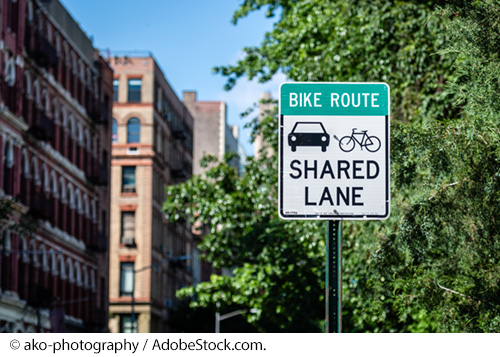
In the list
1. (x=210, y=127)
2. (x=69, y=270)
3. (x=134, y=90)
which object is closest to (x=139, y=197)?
(x=134, y=90)

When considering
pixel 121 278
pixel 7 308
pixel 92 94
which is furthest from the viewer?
pixel 121 278

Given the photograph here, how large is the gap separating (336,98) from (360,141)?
30 cm

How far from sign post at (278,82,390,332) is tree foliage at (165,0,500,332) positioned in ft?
15.5

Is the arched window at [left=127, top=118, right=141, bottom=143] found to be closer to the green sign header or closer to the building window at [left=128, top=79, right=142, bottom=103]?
the building window at [left=128, top=79, right=142, bottom=103]

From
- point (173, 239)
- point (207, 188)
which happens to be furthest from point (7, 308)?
point (173, 239)

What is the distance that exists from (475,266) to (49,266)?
39140 millimetres

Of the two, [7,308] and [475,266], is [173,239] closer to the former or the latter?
[7,308]

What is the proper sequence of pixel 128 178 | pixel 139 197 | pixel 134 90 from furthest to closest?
pixel 134 90
pixel 128 178
pixel 139 197

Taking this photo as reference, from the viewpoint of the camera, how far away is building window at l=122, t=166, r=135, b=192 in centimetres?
7975

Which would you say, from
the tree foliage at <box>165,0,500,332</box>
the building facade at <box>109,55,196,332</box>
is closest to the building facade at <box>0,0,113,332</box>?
the tree foliage at <box>165,0,500,332</box>

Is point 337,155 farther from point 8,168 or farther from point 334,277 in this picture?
point 8,168

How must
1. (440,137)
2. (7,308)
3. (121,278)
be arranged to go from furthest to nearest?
1. (121,278)
2. (7,308)
3. (440,137)

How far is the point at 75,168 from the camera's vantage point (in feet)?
181

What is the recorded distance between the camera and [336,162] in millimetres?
6215
